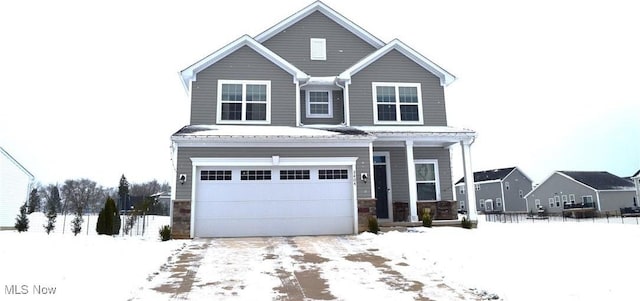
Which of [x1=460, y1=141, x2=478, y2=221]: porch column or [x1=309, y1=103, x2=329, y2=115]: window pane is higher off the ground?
[x1=309, y1=103, x2=329, y2=115]: window pane

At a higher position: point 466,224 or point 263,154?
point 263,154

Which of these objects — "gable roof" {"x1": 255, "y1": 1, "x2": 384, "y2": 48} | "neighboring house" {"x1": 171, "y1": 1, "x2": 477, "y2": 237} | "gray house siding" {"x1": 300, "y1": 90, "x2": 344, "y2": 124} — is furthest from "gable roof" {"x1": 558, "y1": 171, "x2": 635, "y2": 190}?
"gray house siding" {"x1": 300, "y1": 90, "x2": 344, "y2": 124}

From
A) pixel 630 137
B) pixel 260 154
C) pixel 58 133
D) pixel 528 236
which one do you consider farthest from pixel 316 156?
pixel 630 137

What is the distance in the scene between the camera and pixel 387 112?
15.6m

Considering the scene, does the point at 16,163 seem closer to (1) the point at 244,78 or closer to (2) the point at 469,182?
(1) the point at 244,78

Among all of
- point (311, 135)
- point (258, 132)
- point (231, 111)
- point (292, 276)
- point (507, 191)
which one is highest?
point (231, 111)

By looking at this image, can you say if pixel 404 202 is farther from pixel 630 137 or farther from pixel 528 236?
pixel 630 137

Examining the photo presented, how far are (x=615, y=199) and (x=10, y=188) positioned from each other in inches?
2040

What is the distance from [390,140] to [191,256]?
822 centimetres

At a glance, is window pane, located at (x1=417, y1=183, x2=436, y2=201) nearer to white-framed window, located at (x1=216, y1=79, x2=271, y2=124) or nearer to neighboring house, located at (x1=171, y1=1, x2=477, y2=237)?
neighboring house, located at (x1=171, y1=1, x2=477, y2=237)

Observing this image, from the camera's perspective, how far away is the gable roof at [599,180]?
1606 inches

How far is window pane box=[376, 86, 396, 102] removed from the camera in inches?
617

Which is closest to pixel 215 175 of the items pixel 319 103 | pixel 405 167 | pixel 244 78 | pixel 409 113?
pixel 244 78

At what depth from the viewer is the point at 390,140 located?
14156mm
